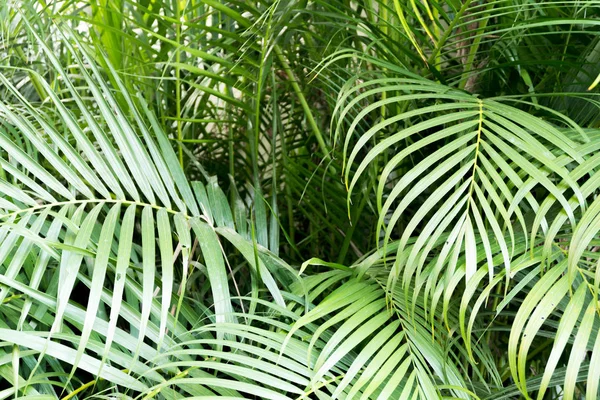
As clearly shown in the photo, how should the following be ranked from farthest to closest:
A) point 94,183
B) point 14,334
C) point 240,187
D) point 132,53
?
1. point 240,187
2. point 132,53
3. point 94,183
4. point 14,334

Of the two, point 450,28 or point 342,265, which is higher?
point 450,28

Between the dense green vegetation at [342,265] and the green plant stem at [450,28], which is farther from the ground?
the green plant stem at [450,28]

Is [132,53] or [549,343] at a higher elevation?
[132,53]

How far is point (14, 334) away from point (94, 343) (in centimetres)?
6

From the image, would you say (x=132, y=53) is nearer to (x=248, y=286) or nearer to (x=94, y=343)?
(x=248, y=286)

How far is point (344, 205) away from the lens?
0.83 meters

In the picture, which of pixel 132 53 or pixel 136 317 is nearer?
pixel 136 317

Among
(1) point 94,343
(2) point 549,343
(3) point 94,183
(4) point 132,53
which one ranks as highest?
(4) point 132,53

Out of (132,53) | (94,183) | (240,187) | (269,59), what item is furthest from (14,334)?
(240,187)

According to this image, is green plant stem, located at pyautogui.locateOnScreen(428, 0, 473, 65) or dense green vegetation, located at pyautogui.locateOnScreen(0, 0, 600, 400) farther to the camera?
green plant stem, located at pyautogui.locateOnScreen(428, 0, 473, 65)

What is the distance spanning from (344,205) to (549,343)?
0.32 metres

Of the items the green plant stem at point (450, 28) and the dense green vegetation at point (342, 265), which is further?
the green plant stem at point (450, 28)

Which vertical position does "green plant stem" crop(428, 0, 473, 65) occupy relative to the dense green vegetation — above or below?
above

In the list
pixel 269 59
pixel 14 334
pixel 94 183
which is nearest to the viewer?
pixel 14 334
